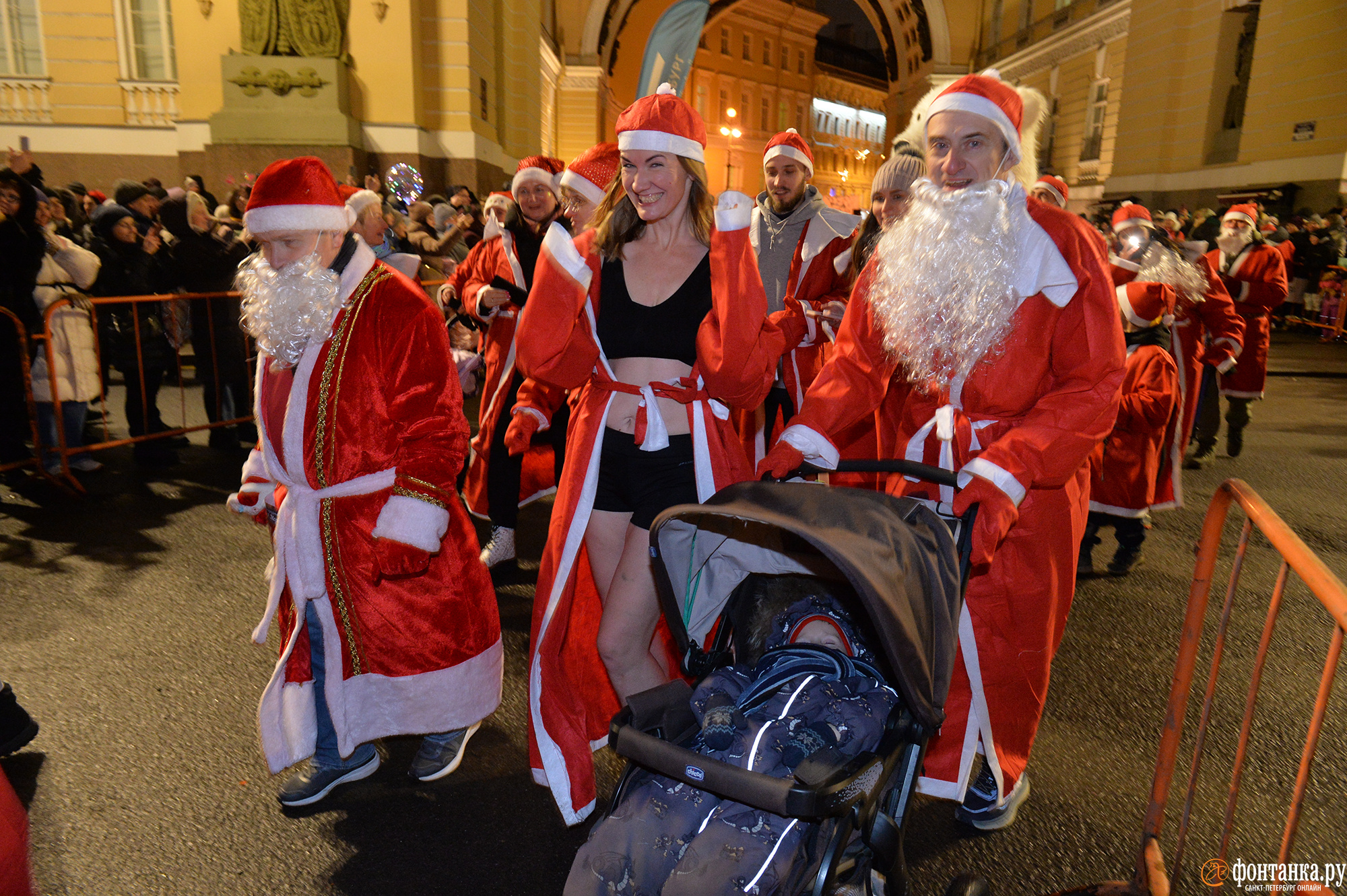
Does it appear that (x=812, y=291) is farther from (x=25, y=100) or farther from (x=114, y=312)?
(x=25, y=100)

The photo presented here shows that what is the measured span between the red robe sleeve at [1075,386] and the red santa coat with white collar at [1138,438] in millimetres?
2518

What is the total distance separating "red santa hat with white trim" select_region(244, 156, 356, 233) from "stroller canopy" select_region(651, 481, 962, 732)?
1.49 m

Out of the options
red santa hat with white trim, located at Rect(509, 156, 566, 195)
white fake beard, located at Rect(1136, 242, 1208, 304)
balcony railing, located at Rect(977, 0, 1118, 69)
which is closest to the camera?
red santa hat with white trim, located at Rect(509, 156, 566, 195)

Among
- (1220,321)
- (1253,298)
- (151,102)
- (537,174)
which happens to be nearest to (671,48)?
(537,174)

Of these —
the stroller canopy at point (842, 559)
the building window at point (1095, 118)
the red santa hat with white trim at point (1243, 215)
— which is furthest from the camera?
A: the building window at point (1095, 118)

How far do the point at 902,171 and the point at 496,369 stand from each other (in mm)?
2405

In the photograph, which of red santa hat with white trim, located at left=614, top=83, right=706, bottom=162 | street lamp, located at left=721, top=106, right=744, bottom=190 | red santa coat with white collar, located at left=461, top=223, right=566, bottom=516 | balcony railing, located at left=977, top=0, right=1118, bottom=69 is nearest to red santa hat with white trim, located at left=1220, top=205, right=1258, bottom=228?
red santa coat with white collar, located at left=461, top=223, right=566, bottom=516

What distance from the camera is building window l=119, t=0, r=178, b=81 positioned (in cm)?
1694

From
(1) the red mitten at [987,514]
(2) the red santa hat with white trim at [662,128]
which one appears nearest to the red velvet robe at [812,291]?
(2) the red santa hat with white trim at [662,128]

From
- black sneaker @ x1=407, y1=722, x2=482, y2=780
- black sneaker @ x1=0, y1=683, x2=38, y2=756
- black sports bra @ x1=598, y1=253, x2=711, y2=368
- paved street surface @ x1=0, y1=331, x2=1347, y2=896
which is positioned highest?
black sports bra @ x1=598, y1=253, x2=711, y2=368

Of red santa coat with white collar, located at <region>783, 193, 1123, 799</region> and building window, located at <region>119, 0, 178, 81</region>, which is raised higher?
building window, located at <region>119, 0, 178, 81</region>

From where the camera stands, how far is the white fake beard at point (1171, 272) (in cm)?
498

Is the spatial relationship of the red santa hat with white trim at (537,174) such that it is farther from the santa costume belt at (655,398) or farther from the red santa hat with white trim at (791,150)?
the santa costume belt at (655,398)

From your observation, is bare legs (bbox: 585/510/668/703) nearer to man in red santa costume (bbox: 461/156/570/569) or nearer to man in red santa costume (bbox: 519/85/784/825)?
man in red santa costume (bbox: 519/85/784/825)
